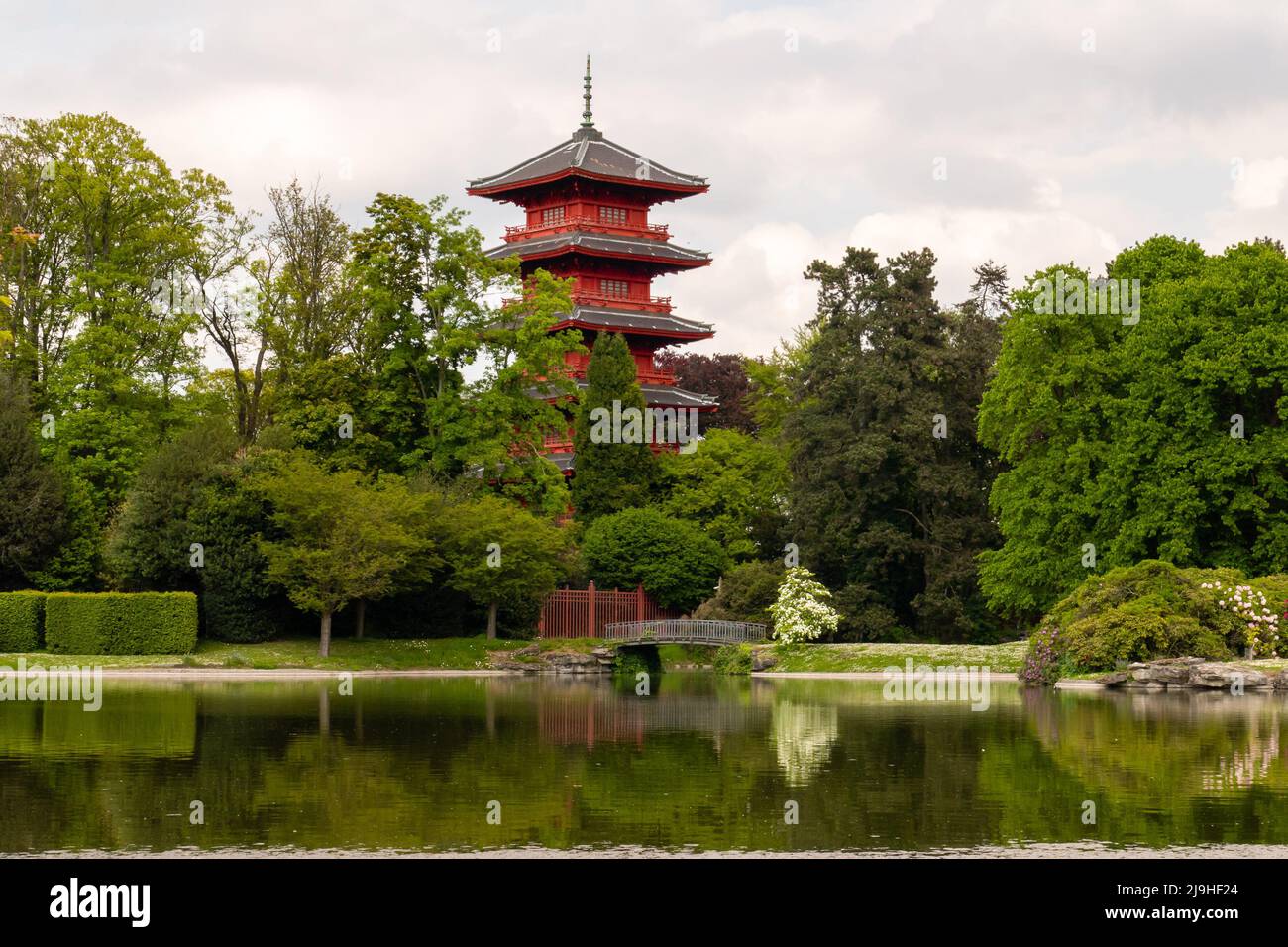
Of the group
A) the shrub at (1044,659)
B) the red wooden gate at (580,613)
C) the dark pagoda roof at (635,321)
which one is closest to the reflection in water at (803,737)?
the shrub at (1044,659)

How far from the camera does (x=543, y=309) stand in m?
51.8

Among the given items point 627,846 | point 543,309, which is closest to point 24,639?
point 543,309

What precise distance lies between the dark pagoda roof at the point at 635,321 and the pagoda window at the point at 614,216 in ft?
11.9

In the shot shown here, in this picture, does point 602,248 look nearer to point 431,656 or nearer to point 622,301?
point 622,301

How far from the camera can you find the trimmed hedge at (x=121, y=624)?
4269cm

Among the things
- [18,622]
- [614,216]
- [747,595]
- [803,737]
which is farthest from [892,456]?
[803,737]

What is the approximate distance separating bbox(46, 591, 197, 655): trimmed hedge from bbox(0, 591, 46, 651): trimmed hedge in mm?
441

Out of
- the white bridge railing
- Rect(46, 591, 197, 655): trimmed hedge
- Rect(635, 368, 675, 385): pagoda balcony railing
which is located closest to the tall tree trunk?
Rect(46, 591, 197, 655): trimmed hedge

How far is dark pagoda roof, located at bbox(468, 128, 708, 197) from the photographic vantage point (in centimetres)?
6231

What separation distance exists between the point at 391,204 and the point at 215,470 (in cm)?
1048

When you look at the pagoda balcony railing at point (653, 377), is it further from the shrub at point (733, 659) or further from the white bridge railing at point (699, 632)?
the shrub at point (733, 659)

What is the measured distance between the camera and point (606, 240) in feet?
203
